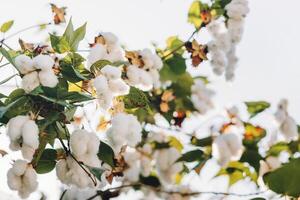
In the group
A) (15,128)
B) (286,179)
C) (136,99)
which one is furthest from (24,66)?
(286,179)

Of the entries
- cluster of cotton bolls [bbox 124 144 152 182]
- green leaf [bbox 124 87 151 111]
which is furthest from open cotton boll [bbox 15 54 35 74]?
cluster of cotton bolls [bbox 124 144 152 182]

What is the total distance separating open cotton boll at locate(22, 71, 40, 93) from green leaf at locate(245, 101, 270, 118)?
370mm

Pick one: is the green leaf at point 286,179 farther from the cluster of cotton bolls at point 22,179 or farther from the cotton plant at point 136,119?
the cluster of cotton bolls at point 22,179

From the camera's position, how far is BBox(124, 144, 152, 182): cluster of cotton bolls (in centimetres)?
43

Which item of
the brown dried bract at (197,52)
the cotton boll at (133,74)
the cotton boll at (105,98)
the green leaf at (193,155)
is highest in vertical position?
the brown dried bract at (197,52)

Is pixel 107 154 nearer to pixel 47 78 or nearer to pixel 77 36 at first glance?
pixel 47 78

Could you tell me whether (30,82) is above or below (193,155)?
above

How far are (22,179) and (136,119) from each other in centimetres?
22

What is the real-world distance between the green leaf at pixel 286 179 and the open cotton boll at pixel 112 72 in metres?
0.32

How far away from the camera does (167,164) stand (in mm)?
430

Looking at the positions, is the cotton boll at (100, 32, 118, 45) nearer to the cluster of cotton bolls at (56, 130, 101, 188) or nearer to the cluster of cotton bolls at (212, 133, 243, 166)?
the cluster of cotton bolls at (56, 130, 101, 188)

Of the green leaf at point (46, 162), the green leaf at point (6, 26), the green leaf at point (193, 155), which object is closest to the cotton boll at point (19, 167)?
the green leaf at point (46, 162)

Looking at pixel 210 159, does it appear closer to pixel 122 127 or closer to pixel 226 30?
pixel 122 127

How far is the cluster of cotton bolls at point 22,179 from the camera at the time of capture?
2.28 ft
